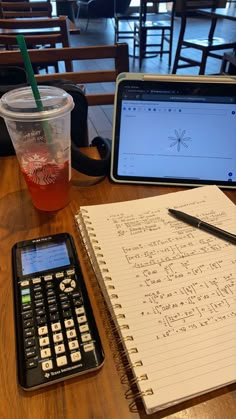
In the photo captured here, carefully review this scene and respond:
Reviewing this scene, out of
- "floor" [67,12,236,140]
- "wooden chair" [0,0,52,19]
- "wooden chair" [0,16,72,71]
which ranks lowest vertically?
"floor" [67,12,236,140]

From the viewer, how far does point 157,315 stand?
396mm

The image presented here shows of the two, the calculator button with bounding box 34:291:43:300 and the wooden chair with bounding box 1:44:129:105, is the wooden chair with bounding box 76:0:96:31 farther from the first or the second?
the calculator button with bounding box 34:291:43:300

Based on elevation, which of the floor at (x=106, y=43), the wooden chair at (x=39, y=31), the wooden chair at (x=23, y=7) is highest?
the wooden chair at (x=23, y=7)

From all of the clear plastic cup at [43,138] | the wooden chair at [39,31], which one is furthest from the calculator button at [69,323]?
the wooden chair at [39,31]

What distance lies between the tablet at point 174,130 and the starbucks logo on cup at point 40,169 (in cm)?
14

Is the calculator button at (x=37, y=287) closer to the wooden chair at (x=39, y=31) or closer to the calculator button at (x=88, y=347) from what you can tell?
the calculator button at (x=88, y=347)

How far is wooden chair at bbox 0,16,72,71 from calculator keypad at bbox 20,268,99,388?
1286 mm

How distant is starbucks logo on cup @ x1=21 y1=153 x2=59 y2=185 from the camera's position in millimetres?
556

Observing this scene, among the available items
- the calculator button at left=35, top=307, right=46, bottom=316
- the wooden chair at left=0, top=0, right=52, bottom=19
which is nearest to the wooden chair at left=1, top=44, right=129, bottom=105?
the calculator button at left=35, top=307, right=46, bottom=316

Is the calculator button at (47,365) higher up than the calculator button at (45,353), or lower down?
lower down

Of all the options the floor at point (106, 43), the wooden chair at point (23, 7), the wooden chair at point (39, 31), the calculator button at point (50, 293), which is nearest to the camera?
the calculator button at point (50, 293)

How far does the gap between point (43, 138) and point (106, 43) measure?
522 cm

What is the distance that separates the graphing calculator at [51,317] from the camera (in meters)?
0.36

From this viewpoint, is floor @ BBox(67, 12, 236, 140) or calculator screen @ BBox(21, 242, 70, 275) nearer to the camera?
calculator screen @ BBox(21, 242, 70, 275)
